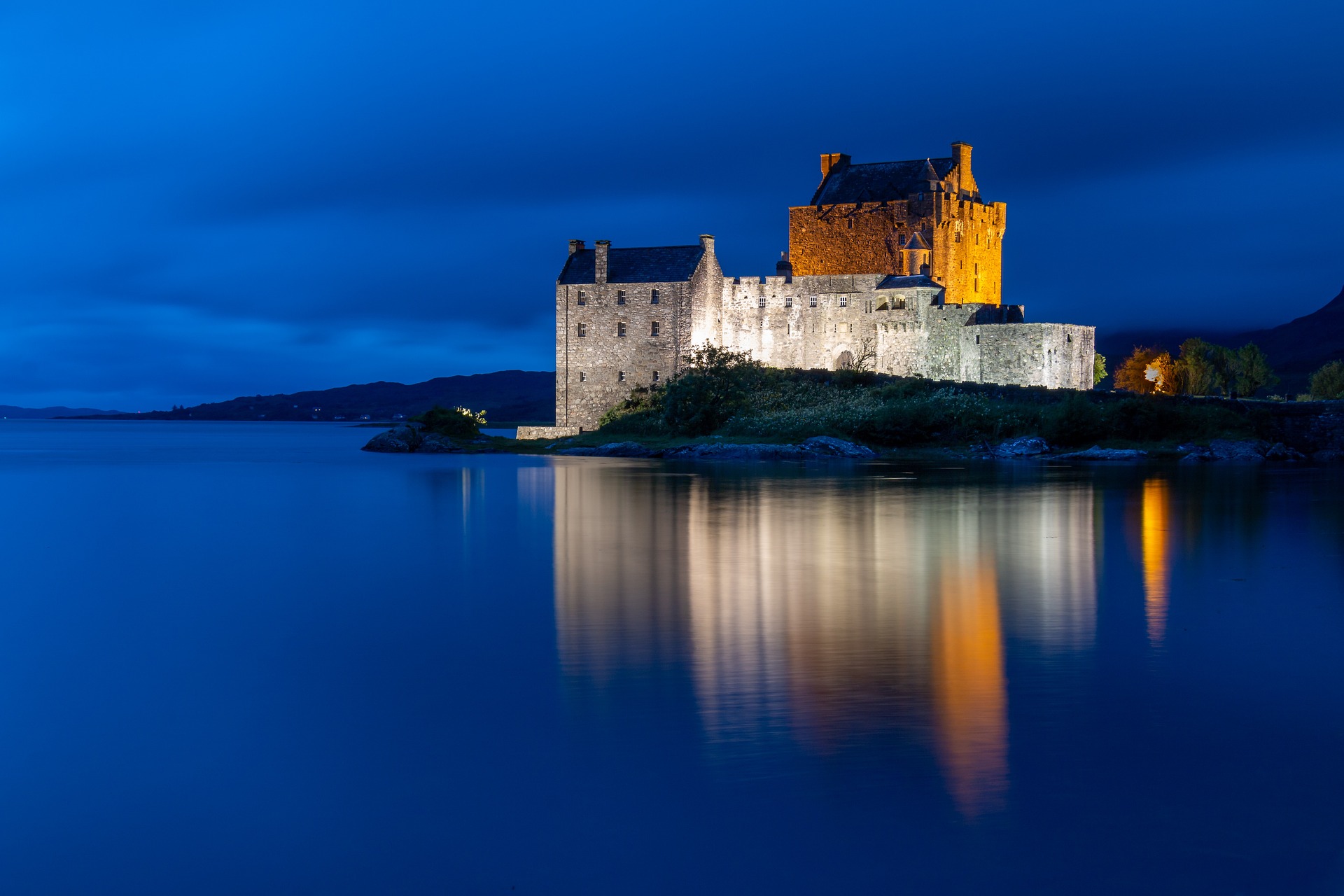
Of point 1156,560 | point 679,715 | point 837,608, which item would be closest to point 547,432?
point 1156,560

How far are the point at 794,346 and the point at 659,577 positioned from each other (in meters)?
39.6

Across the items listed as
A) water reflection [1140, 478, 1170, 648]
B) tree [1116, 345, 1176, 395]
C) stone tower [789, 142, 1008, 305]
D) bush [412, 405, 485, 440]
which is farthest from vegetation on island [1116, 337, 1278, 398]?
water reflection [1140, 478, 1170, 648]

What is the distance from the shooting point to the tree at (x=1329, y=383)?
62938 mm

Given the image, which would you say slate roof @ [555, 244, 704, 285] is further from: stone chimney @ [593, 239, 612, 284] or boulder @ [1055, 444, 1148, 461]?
boulder @ [1055, 444, 1148, 461]

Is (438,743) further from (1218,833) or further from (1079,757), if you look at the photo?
(1218,833)

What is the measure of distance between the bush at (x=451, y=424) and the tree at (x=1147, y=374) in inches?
1270

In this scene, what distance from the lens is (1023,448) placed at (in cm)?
4481

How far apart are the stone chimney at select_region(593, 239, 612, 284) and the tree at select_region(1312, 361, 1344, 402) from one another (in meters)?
37.7

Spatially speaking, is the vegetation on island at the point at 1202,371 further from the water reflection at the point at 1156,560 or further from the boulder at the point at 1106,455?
the water reflection at the point at 1156,560

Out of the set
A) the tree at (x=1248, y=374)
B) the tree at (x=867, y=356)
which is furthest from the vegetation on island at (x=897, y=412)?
the tree at (x=1248, y=374)

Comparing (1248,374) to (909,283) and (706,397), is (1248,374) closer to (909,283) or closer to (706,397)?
(909,283)

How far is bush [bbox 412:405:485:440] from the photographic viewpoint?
54.7m

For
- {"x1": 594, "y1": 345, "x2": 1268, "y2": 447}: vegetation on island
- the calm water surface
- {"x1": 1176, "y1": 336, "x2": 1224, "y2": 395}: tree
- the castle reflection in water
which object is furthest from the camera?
{"x1": 1176, "y1": 336, "x2": 1224, "y2": 395}: tree

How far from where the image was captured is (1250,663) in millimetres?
9977
